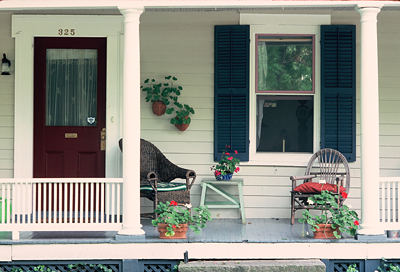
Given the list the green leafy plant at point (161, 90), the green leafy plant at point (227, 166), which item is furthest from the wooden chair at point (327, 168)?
the green leafy plant at point (161, 90)

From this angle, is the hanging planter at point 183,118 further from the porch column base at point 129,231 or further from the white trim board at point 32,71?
the porch column base at point 129,231

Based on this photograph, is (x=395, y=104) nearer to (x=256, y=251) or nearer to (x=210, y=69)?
(x=210, y=69)

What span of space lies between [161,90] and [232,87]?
0.85m

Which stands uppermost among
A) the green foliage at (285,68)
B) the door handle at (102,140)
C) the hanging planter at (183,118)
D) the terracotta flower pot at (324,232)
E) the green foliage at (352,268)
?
the green foliage at (285,68)

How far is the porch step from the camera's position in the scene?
4266 millimetres

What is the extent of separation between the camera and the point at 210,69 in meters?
5.75

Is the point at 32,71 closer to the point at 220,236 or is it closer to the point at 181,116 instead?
the point at 181,116

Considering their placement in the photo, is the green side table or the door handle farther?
the door handle

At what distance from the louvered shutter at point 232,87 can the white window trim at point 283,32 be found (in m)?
0.08

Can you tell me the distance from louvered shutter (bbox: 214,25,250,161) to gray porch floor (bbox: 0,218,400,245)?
3.15ft

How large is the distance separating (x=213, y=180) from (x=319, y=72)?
5.84 ft

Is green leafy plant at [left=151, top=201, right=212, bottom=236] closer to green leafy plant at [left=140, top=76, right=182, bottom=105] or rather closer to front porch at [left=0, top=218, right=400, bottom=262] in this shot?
front porch at [left=0, top=218, right=400, bottom=262]

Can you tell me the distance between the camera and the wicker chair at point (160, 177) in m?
5.04

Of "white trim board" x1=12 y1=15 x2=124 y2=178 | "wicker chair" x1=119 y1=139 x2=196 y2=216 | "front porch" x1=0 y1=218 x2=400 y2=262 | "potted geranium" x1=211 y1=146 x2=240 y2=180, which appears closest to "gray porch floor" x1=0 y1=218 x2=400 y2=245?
"front porch" x1=0 y1=218 x2=400 y2=262
